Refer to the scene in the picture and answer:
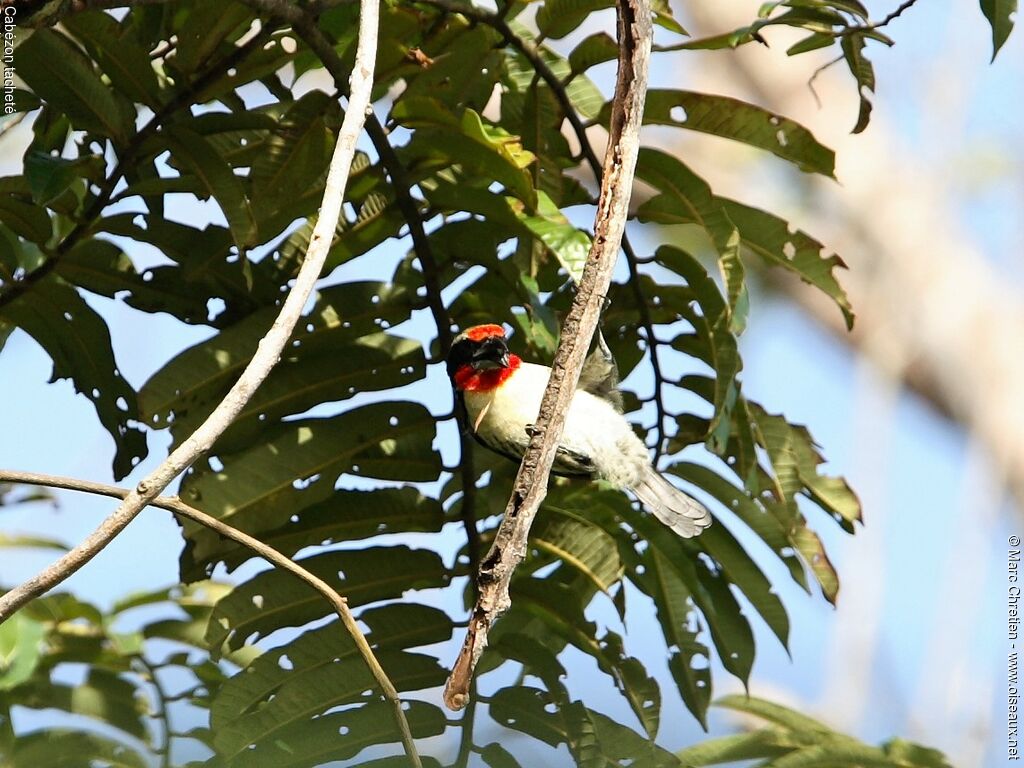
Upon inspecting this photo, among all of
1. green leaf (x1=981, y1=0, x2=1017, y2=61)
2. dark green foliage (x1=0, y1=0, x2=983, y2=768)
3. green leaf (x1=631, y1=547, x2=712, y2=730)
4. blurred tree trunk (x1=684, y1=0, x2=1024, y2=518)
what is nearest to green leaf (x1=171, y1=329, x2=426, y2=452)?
dark green foliage (x1=0, y1=0, x2=983, y2=768)

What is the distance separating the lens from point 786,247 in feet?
10.0

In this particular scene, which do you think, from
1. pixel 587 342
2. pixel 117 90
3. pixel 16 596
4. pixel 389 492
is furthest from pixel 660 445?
pixel 16 596

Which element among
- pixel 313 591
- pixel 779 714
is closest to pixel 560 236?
pixel 313 591

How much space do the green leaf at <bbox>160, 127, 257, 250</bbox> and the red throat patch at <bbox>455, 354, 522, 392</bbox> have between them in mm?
603

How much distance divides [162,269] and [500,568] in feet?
4.83

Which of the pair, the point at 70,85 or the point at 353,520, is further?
the point at 353,520

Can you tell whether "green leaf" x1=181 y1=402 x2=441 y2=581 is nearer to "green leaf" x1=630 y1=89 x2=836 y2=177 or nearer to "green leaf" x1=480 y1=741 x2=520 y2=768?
"green leaf" x1=480 y1=741 x2=520 y2=768

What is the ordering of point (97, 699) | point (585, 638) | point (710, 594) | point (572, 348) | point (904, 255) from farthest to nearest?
point (904, 255) < point (97, 699) < point (710, 594) < point (585, 638) < point (572, 348)

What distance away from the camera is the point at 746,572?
3.00 metres

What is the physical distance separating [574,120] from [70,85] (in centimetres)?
113

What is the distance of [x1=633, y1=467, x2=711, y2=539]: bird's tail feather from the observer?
289 centimetres

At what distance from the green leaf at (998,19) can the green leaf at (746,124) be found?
0.47 meters

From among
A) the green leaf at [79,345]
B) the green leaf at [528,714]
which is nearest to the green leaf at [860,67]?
the green leaf at [528,714]

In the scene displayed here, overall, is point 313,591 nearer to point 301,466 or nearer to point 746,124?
point 301,466
